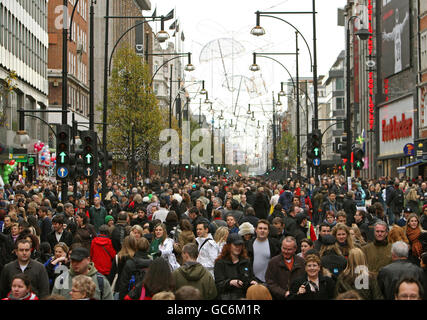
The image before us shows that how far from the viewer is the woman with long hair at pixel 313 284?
8.88 meters

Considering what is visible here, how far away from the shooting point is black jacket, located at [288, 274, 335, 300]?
8836mm

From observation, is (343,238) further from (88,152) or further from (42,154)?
(42,154)

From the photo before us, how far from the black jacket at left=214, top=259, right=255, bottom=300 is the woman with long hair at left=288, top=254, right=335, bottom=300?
3.00 feet

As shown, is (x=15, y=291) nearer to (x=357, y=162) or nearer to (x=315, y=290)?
(x=315, y=290)

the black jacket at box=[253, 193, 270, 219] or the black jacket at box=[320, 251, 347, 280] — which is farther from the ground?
the black jacket at box=[253, 193, 270, 219]

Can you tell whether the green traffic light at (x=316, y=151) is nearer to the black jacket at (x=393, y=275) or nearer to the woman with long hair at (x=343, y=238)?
the woman with long hair at (x=343, y=238)

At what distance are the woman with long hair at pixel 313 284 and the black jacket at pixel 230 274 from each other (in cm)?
91

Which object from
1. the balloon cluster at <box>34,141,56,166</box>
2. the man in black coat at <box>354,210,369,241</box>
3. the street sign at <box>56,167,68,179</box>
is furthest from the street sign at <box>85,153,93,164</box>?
the balloon cluster at <box>34,141,56,166</box>

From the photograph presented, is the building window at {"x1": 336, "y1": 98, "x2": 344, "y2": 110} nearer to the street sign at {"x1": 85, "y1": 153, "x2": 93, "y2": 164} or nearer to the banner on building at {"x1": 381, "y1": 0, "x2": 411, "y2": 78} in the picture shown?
the banner on building at {"x1": 381, "y1": 0, "x2": 411, "y2": 78}

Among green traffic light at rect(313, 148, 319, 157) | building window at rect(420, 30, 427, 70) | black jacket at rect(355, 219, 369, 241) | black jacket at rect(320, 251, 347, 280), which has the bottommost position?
black jacket at rect(320, 251, 347, 280)

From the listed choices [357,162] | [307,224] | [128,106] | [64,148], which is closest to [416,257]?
[307,224]

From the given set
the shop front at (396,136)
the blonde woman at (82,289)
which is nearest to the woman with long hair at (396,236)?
the blonde woman at (82,289)

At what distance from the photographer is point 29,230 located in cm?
1301
